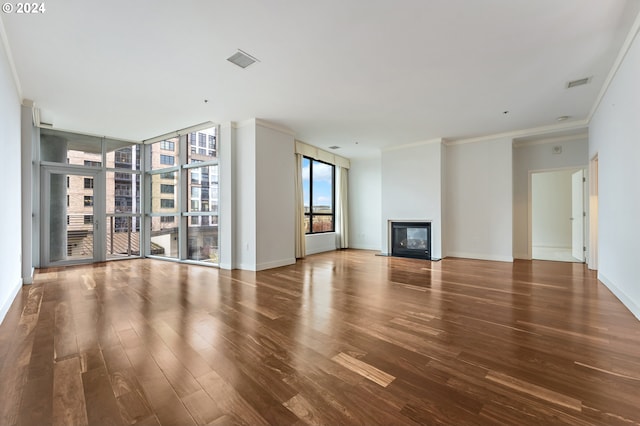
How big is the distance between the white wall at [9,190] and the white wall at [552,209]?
10777 millimetres

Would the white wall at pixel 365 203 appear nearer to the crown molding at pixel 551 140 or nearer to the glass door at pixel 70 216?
the crown molding at pixel 551 140

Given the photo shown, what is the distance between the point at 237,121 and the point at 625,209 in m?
5.70

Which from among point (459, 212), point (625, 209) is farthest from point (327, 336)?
point (459, 212)

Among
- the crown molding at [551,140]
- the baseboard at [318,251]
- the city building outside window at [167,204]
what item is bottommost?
the baseboard at [318,251]

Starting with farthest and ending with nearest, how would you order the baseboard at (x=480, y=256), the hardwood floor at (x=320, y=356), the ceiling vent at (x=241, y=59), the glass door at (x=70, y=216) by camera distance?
1. the baseboard at (x=480, y=256)
2. the glass door at (x=70, y=216)
3. the ceiling vent at (x=241, y=59)
4. the hardwood floor at (x=320, y=356)

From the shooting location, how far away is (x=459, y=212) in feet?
21.9

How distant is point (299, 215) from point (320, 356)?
4933 millimetres

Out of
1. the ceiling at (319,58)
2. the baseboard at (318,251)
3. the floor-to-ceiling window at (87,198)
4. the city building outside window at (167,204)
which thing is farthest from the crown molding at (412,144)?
the floor-to-ceiling window at (87,198)

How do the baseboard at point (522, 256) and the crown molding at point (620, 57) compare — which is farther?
the baseboard at point (522, 256)

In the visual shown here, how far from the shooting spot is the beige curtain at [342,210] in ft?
27.9

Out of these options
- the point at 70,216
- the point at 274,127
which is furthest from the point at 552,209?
the point at 70,216

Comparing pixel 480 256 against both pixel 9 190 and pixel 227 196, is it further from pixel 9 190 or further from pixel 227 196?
pixel 9 190

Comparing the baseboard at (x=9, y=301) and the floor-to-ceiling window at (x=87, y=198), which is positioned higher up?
the floor-to-ceiling window at (x=87, y=198)

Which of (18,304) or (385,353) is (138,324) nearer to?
(18,304)
